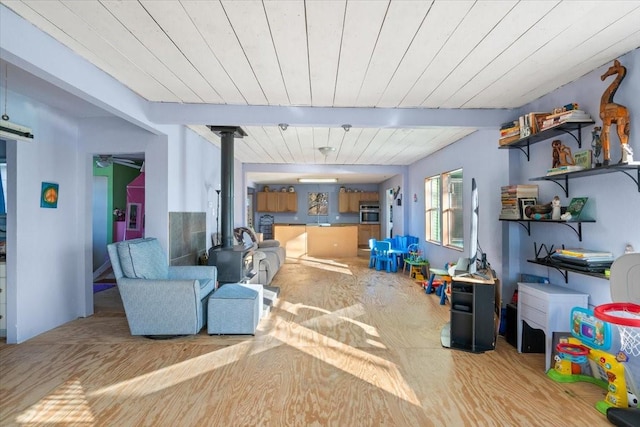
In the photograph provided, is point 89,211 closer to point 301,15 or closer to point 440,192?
point 301,15

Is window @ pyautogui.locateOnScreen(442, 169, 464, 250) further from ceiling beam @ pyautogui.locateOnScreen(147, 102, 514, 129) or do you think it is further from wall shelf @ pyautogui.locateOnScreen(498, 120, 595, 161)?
wall shelf @ pyautogui.locateOnScreen(498, 120, 595, 161)

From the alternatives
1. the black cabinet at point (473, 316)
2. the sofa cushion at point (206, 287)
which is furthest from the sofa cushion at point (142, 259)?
the black cabinet at point (473, 316)

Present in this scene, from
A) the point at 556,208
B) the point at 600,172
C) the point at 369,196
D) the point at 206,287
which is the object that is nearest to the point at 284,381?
the point at 206,287

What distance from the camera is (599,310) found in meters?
1.92

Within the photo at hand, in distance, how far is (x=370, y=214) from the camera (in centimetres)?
1088

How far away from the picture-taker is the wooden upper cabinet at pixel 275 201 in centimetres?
1086

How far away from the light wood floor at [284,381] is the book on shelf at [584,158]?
1645 mm

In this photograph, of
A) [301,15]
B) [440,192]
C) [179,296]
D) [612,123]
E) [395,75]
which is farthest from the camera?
[440,192]

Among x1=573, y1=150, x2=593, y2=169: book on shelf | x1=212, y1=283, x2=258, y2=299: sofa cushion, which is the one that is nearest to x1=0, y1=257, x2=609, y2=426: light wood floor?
x1=212, y1=283, x2=258, y2=299: sofa cushion

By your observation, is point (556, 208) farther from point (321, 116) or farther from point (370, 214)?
point (370, 214)

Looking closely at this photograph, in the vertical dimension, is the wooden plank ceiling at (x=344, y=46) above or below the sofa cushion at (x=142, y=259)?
above

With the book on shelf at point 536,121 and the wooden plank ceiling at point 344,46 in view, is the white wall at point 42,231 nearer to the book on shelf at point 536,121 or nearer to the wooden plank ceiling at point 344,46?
the wooden plank ceiling at point 344,46

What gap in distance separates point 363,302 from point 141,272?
2.79 meters

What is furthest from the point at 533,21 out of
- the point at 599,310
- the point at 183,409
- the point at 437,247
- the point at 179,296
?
the point at 437,247
